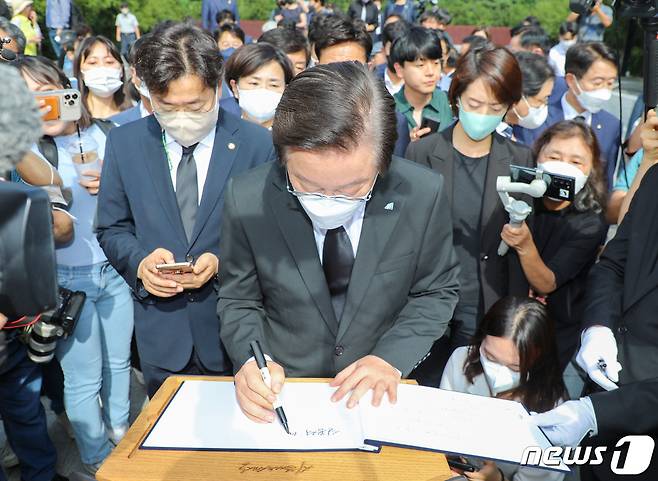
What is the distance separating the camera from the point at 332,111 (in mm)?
1551

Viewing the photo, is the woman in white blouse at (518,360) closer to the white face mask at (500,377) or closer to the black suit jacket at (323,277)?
the white face mask at (500,377)

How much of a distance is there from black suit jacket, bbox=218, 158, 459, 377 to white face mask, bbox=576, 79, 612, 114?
9.30ft

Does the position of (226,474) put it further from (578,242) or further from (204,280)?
(578,242)

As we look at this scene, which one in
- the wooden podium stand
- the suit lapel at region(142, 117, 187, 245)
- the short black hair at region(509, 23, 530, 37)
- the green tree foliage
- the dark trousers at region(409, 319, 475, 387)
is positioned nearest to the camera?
the wooden podium stand

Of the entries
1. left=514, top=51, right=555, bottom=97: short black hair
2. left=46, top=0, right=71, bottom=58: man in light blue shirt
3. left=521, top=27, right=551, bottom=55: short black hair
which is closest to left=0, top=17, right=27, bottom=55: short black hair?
left=514, top=51, right=555, bottom=97: short black hair

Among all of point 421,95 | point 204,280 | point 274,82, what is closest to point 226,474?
point 204,280

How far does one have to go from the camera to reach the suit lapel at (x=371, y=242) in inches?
71.6

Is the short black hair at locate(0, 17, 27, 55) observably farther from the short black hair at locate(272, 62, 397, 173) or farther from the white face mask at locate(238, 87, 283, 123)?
the short black hair at locate(272, 62, 397, 173)

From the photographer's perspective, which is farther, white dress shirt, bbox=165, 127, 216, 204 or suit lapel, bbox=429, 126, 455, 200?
suit lapel, bbox=429, 126, 455, 200

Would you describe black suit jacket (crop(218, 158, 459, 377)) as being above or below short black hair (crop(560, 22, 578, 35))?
above

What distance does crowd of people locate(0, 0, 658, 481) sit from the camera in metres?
1.72

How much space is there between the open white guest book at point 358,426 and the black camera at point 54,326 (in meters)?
1.20

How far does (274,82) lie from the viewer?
12.1ft

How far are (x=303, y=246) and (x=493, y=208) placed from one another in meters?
1.35
